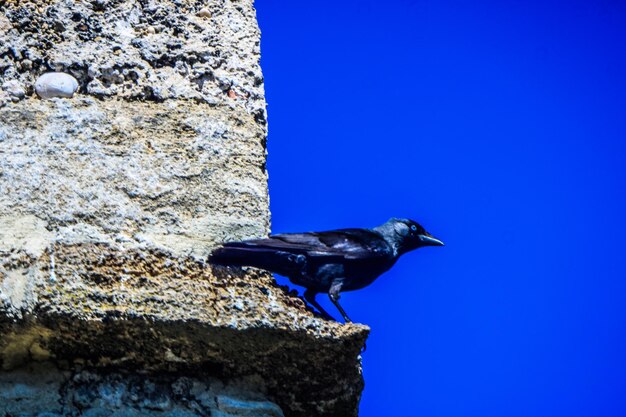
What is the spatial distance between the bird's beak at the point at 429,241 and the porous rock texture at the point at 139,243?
5.25ft

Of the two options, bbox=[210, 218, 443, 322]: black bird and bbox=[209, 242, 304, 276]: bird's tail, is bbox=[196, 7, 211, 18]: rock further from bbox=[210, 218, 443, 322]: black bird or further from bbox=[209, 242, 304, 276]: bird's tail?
bbox=[209, 242, 304, 276]: bird's tail

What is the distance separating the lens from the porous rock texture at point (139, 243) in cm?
222

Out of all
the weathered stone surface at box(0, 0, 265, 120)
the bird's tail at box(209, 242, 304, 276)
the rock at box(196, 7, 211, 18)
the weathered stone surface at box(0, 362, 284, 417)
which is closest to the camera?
the weathered stone surface at box(0, 362, 284, 417)

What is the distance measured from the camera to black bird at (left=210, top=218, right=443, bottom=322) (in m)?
2.42

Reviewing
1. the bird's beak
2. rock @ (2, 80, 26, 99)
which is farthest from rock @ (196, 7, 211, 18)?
the bird's beak

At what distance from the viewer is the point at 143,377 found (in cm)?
231

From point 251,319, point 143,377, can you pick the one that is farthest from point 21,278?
point 251,319

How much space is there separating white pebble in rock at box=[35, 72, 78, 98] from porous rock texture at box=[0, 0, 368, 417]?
29 millimetres

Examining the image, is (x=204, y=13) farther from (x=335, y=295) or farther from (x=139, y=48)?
(x=335, y=295)

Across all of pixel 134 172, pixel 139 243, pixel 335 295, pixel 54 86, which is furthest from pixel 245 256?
pixel 54 86

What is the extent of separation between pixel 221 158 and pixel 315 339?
62cm

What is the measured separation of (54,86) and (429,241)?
2113 mm

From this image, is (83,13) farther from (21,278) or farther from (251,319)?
(251,319)

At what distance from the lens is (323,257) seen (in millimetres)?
2830
